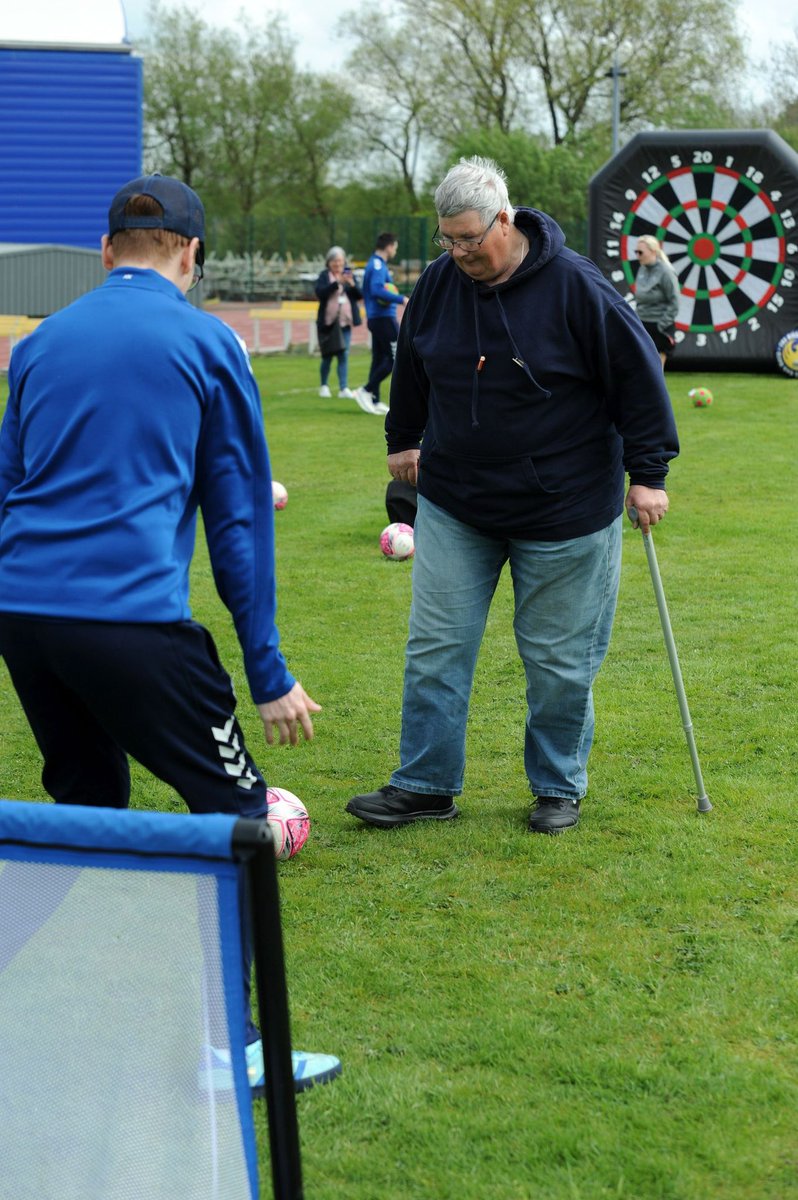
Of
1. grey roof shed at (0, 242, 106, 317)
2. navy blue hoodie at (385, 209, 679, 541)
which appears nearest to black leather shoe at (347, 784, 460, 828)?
navy blue hoodie at (385, 209, 679, 541)

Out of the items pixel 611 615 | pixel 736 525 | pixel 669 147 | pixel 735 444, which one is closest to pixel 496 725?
pixel 611 615

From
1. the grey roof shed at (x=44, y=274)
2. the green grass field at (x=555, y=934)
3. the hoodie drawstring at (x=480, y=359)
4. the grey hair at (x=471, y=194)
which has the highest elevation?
the grey roof shed at (x=44, y=274)

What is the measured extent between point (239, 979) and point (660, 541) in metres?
7.54

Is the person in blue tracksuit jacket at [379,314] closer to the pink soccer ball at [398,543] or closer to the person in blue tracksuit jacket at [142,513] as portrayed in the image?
the pink soccer ball at [398,543]

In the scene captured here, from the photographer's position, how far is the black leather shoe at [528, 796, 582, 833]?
15.4ft

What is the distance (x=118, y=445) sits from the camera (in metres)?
2.77

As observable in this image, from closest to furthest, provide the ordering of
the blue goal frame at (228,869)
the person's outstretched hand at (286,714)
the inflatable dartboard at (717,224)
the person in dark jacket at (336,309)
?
the blue goal frame at (228,869) < the person's outstretched hand at (286,714) < the person in dark jacket at (336,309) < the inflatable dartboard at (717,224)

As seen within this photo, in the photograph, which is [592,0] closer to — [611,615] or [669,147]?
[669,147]

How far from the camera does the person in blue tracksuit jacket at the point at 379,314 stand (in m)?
16.6

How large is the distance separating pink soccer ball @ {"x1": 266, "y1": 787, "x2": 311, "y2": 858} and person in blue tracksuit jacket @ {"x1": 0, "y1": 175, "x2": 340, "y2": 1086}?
142 cm

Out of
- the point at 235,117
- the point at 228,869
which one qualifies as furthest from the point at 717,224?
→ the point at 235,117

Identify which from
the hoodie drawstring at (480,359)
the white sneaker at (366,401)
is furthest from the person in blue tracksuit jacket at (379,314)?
the hoodie drawstring at (480,359)

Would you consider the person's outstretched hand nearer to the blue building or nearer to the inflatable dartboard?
the inflatable dartboard

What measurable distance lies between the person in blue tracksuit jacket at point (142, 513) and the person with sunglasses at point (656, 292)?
1320 cm
